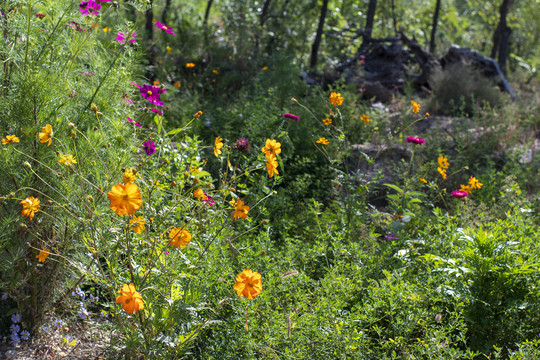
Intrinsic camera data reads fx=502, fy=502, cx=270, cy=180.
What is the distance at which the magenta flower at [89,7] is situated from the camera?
8.16 feet

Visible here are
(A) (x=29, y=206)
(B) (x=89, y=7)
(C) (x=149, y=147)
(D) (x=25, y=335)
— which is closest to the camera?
(A) (x=29, y=206)

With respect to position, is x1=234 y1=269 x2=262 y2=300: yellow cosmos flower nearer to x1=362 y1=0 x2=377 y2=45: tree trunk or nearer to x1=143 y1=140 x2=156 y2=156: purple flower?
x1=143 y1=140 x2=156 y2=156: purple flower

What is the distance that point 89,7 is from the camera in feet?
8.21

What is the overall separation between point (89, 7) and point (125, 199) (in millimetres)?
1367

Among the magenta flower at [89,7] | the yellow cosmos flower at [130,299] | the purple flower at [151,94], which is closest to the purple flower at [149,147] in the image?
the purple flower at [151,94]

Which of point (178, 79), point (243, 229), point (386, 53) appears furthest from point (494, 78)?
point (243, 229)

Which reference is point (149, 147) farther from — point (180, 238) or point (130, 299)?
point (130, 299)

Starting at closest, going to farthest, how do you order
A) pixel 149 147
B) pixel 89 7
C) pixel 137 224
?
pixel 137 224 < pixel 89 7 < pixel 149 147

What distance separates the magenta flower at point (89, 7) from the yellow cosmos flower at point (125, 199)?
132 centimetres

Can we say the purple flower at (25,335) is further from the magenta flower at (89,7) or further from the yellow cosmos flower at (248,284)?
the magenta flower at (89,7)

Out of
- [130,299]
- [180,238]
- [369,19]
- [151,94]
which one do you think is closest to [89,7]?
[151,94]

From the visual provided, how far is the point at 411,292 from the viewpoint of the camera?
2473 mm

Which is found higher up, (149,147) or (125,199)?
(149,147)

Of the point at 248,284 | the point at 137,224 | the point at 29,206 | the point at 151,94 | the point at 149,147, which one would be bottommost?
the point at 248,284
